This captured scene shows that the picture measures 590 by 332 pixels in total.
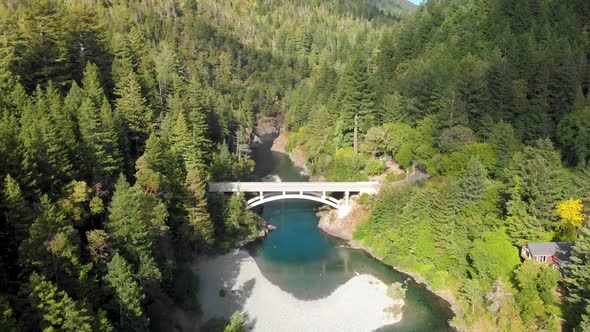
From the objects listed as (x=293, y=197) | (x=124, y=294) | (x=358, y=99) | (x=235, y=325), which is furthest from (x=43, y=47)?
(x=358, y=99)

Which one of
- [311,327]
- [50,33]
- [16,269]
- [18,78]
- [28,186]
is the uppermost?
[50,33]

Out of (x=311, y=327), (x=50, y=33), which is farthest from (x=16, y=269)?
(x=50, y=33)

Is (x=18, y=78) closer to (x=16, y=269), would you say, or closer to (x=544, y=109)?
(x=16, y=269)

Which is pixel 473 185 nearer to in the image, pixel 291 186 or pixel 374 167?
pixel 374 167

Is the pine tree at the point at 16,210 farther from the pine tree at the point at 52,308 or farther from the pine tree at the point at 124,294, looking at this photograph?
the pine tree at the point at 124,294

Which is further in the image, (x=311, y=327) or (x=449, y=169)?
(x=449, y=169)

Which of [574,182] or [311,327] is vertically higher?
[574,182]
